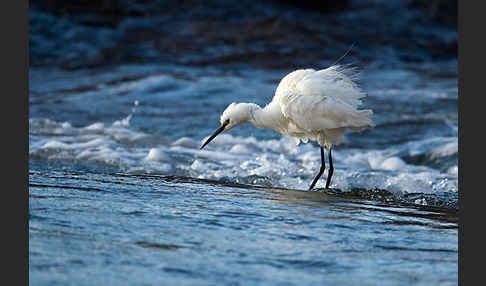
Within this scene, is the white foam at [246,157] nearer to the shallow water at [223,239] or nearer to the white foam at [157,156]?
the white foam at [157,156]

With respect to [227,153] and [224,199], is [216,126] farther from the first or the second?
[224,199]

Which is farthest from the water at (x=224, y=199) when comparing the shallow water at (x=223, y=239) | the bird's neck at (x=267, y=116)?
the bird's neck at (x=267, y=116)

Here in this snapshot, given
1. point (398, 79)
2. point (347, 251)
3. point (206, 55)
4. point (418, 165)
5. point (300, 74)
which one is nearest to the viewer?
point (347, 251)

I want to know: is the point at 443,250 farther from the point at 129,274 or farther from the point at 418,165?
the point at 418,165

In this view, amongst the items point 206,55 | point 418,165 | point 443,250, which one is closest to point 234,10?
point 206,55

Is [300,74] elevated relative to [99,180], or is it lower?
elevated

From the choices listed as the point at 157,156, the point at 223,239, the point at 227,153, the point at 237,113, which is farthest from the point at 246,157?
the point at 223,239

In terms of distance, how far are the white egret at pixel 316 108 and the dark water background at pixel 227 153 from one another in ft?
1.97

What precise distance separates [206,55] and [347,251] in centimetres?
1280

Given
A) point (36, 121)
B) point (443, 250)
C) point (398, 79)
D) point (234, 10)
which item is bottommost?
point (443, 250)

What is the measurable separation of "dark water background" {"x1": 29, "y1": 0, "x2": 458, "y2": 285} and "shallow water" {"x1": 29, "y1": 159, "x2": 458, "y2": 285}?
14 millimetres

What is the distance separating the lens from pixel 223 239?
355 cm

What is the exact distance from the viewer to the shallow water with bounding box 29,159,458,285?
2982 mm

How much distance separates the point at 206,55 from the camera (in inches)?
627
